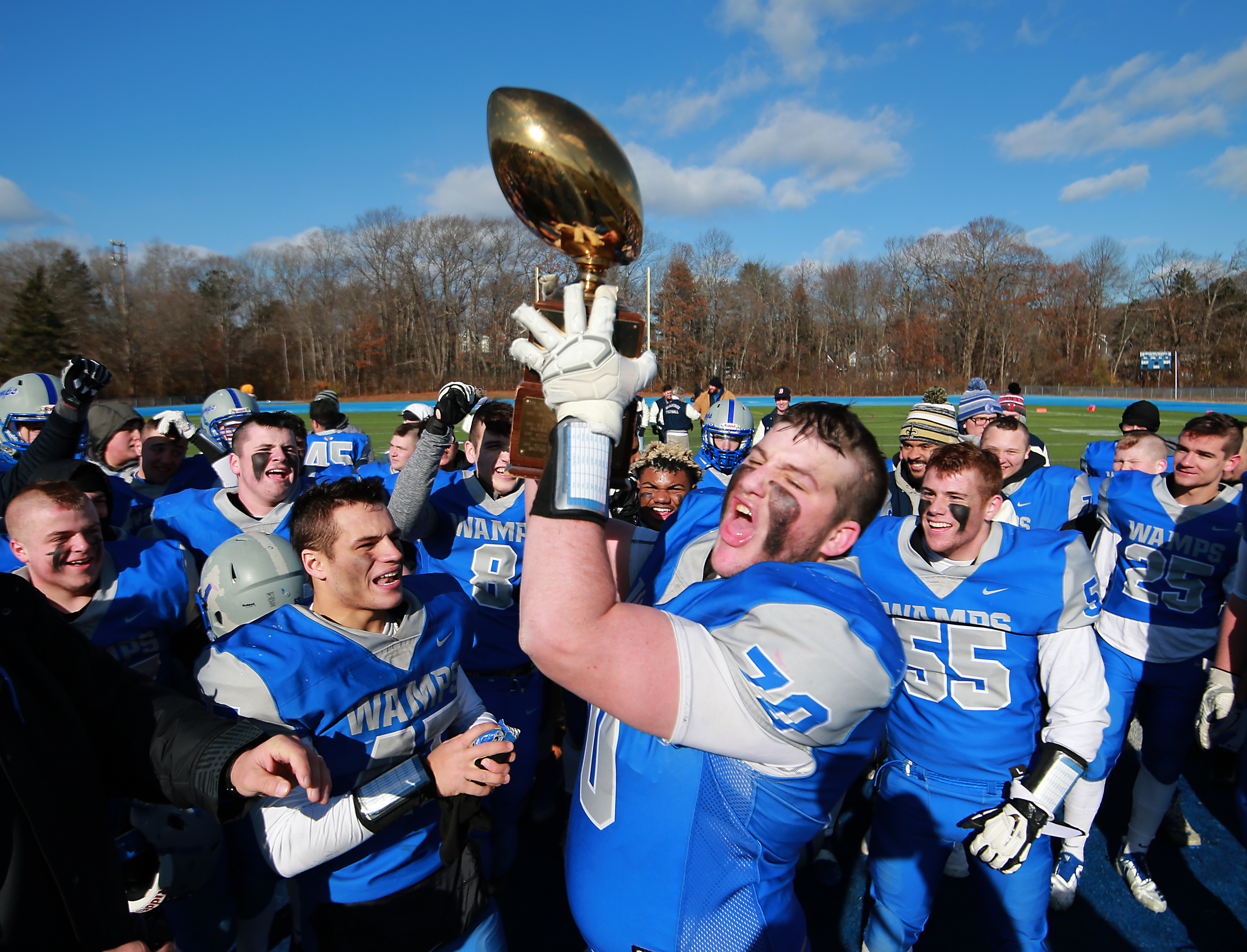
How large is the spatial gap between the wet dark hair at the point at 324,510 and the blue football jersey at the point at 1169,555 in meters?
4.30

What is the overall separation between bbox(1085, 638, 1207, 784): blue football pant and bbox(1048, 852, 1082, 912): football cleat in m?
0.54

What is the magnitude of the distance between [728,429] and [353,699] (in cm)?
448

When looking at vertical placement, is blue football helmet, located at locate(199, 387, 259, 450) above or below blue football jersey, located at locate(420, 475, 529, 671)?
above

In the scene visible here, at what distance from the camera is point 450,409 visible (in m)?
3.51

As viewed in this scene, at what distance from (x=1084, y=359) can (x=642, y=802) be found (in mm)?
60896

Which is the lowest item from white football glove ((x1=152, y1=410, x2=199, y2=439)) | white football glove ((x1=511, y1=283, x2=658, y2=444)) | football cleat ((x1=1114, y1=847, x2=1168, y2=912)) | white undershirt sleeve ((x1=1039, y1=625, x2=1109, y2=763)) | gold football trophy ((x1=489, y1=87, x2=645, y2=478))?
football cleat ((x1=1114, y1=847, x2=1168, y2=912))

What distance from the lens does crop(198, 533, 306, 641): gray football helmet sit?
266 cm

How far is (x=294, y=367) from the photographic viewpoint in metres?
52.0

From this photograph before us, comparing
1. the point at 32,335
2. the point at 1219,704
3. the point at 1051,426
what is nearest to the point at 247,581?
the point at 1219,704

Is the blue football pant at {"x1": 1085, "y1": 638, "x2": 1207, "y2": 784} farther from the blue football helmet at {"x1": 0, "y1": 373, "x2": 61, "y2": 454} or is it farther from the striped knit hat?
the blue football helmet at {"x1": 0, "y1": 373, "x2": 61, "y2": 454}

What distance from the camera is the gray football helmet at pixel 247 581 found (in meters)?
2.66

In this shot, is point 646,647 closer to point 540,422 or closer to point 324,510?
point 540,422

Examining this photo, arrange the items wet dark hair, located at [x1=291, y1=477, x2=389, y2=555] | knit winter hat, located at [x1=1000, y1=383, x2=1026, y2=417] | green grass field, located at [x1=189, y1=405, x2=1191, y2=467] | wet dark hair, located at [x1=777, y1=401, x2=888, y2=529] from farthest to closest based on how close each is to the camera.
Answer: green grass field, located at [x1=189, y1=405, x2=1191, y2=467] → knit winter hat, located at [x1=1000, y1=383, x2=1026, y2=417] → wet dark hair, located at [x1=291, y1=477, x2=389, y2=555] → wet dark hair, located at [x1=777, y1=401, x2=888, y2=529]

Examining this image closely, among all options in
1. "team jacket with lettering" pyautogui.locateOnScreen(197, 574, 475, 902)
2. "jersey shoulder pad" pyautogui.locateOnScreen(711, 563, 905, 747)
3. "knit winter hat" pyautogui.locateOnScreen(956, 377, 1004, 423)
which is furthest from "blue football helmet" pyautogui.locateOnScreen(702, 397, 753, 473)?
"jersey shoulder pad" pyautogui.locateOnScreen(711, 563, 905, 747)
